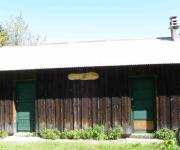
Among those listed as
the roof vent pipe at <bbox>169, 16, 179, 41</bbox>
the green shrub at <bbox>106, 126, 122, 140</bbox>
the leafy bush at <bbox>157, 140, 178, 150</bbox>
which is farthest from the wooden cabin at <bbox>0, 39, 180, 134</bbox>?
the leafy bush at <bbox>157, 140, 178, 150</bbox>

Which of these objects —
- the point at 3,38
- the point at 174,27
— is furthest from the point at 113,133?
the point at 3,38

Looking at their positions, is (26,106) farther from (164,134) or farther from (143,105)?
(164,134)

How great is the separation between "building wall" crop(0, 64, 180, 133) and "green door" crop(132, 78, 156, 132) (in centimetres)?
29

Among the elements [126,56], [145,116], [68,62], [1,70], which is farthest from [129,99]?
[1,70]

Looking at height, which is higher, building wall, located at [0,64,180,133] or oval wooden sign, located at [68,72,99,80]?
oval wooden sign, located at [68,72,99,80]

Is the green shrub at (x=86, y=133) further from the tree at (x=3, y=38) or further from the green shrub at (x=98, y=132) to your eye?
the tree at (x=3, y=38)

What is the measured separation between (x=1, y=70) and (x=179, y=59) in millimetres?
7347

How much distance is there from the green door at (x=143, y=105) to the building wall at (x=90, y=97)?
0.96ft

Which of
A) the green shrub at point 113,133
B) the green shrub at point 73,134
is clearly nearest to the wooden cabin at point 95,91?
the green shrub at point 113,133

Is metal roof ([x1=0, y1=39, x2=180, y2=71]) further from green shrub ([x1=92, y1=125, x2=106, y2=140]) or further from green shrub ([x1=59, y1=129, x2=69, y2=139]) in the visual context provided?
green shrub ([x1=59, y1=129, x2=69, y2=139])

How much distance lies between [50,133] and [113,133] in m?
2.56

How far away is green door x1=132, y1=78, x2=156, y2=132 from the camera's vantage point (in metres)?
15.6

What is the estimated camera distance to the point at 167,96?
50.6 feet

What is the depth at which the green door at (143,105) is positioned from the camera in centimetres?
1565
